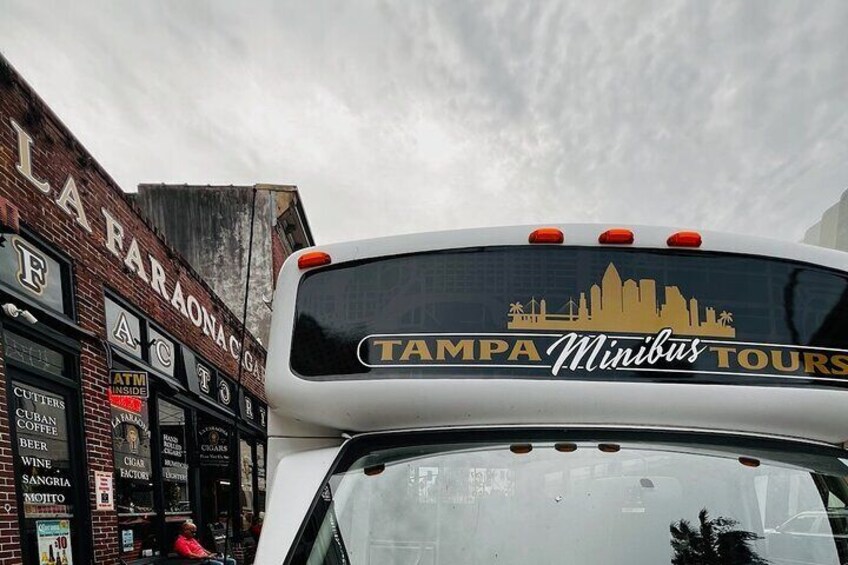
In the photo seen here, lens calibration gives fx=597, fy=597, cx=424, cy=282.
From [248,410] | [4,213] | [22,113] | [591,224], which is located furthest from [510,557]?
[248,410]

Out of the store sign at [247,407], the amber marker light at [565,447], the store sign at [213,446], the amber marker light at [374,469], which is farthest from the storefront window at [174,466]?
the amber marker light at [565,447]

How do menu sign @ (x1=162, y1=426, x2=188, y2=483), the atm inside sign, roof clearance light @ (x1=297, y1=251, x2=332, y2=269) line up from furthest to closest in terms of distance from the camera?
menu sign @ (x1=162, y1=426, x2=188, y2=483), the atm inside sign, roof clearance light @ (x1=297, y1=251, x2=332, y2=269)

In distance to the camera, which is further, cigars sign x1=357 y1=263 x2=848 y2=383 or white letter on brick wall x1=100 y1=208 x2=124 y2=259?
white letter on brick wall x1=100 y1=208 x2=124 y2=259

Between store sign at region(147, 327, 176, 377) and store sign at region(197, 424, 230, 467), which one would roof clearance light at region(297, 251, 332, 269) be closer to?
store sign at region(147, 327, 176, 377)

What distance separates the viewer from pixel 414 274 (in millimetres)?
2490

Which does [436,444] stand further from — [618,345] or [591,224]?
[591,224]

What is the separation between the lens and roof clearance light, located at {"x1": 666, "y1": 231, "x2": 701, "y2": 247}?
→ 243 cm

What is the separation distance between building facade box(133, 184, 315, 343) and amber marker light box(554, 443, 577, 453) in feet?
53.4

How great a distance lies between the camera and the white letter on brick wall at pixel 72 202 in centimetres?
676

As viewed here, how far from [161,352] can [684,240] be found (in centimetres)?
888

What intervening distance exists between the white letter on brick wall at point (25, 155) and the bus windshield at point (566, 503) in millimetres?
5544

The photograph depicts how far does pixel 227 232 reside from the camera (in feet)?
61.6

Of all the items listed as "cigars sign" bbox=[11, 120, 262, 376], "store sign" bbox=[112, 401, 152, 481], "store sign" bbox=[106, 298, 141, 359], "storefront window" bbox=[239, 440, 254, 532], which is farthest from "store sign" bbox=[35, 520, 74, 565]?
"storefront window" bbox=[239, 440, 254, 532]

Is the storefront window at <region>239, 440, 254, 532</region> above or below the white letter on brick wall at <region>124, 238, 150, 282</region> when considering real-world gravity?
below
